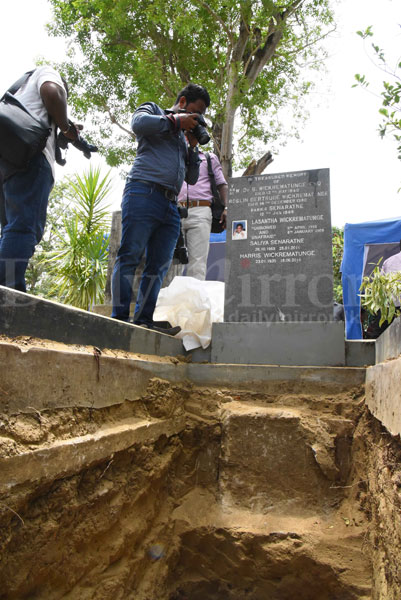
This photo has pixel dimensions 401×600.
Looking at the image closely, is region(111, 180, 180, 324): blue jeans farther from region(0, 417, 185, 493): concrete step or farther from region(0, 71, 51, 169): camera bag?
region(0, 417, 185, 493): concrete step

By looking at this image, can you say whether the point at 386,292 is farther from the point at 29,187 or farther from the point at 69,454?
the point at 29,187

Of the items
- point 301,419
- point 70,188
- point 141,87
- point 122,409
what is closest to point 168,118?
point 122,409

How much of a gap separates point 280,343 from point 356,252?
392cm

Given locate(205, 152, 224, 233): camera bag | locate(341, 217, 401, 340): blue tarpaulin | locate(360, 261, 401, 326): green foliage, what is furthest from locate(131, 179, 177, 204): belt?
locate(341, 217, 401, 340): blue tarpaulin

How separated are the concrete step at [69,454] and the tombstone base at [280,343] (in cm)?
102

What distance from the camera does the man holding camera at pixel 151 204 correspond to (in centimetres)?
275

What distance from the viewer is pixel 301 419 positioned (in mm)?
2672

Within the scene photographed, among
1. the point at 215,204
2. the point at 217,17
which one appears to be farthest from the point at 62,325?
the point at 217,17

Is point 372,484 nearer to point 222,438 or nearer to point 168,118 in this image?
point 222,438

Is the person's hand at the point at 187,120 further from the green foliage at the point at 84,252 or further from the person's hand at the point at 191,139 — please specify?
the green foliage at the point at 84,252

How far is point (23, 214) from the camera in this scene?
221 cm

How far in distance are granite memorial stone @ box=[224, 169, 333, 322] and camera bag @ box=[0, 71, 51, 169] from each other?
171 centimetres

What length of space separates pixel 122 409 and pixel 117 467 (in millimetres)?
277

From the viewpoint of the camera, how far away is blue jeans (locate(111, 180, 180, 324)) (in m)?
2.69
